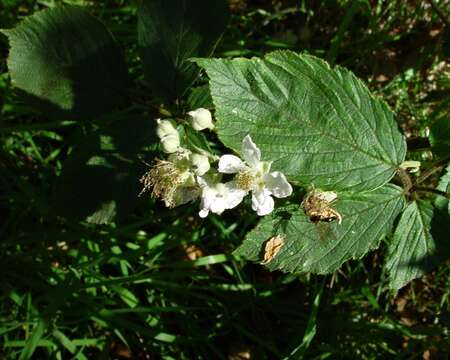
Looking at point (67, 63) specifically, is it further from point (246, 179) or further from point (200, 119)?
point (246, 179)

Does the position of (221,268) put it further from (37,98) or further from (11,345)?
(37,98)

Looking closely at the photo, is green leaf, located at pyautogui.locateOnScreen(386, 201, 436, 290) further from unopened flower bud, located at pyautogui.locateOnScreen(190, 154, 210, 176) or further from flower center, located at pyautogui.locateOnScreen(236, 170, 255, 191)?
unopened flower bud, located at pyautogui.locateOnScreen(190, 154, 210, 176)

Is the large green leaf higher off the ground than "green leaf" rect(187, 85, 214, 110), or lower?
lower

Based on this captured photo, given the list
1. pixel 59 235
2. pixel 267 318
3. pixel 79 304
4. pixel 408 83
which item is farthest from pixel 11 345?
pixel 408 83

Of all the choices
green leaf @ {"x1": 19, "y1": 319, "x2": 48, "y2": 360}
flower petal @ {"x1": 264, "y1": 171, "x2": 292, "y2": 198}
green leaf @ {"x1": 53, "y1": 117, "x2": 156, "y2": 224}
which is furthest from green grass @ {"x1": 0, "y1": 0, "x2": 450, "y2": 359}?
flower petal @ {"x1": 264, "y1": 171, "x2": 292, "y2": 198}

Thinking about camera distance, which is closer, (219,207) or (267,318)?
(219,207)

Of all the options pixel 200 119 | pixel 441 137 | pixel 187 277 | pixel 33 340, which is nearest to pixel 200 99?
pixel 200 119

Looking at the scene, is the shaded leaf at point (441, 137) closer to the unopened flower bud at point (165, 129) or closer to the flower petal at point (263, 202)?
the flower petal at point (263, 202)

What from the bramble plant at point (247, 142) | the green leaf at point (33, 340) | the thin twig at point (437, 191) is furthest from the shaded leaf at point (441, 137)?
the green leaf at point (33, 340)
